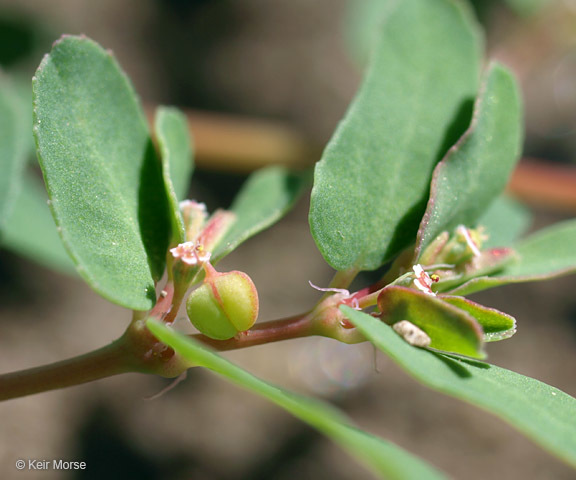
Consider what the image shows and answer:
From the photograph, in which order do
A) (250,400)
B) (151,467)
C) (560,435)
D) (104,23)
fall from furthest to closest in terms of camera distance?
1. (104,23)
2. (250,400)
3. (151,467)
4. (560,435)

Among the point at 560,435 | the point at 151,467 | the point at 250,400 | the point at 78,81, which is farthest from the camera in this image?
the point at 250,400

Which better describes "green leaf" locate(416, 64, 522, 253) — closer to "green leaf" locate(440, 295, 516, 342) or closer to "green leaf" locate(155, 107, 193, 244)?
"green leaf" locate(440, 295, 516, 342)

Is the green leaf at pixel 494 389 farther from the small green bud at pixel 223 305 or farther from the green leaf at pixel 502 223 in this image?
the green leaf at pixel 502 223

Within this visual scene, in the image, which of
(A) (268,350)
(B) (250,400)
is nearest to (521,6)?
(A) (268,350)

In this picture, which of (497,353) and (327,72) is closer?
(497,353)

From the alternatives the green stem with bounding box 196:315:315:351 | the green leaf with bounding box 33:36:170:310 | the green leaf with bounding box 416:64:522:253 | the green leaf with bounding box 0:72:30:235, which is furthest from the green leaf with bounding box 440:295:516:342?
the green leaf with bounding box 0:72:30:235

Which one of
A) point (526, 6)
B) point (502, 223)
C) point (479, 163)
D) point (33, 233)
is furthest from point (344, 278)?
point (526, 6)

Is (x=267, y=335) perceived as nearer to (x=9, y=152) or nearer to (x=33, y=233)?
(x=9, y=152)

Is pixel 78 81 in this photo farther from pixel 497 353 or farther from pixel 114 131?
pixel 497 353
